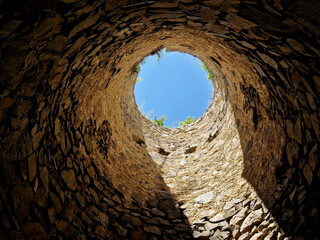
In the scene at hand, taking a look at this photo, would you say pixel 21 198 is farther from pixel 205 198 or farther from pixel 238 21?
pixel 205 198

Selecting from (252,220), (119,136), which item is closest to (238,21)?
(252,220)

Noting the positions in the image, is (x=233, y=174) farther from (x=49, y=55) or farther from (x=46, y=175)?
(x=49, y=55)

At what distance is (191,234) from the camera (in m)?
3.01

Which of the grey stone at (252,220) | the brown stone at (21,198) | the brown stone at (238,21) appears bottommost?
the grey stone at (252,220)

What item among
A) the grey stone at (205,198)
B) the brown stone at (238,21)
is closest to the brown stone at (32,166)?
the brown stone at (238,21)

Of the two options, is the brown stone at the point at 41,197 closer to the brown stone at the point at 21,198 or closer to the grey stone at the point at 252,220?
the brown stone at the point at 21,198

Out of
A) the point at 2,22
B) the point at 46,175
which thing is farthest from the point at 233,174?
the point at 2,22

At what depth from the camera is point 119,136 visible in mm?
4434

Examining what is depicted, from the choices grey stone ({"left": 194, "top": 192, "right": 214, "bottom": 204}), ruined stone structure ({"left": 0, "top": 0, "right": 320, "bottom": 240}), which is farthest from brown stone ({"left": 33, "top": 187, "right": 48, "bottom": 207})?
grey stone ({"left": 194, "top": 192, "right": 214, "bottom": 204})

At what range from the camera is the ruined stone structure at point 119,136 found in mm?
1730

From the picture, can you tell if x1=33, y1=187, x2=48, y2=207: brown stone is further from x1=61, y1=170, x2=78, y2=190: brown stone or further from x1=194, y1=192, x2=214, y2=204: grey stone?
x1=194, y1=192, x2=214, y2=204: grey stone

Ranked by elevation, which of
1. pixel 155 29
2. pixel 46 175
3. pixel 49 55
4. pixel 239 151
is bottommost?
pixel 239 151

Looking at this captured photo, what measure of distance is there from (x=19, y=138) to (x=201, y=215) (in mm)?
2621

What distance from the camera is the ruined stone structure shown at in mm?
1730
